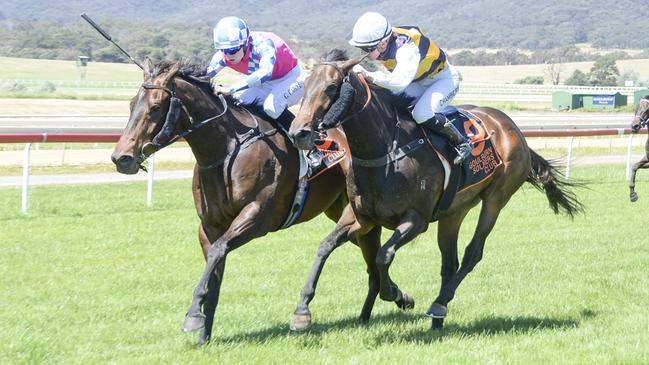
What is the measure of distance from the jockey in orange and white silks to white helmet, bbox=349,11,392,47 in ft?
2.01

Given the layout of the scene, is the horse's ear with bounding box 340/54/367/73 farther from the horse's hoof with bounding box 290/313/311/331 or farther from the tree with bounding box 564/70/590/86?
the tree with bounding box 564/70/590/86

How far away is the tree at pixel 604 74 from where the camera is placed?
92625mm

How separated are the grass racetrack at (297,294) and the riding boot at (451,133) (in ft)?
3.78

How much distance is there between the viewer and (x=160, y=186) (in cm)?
1563

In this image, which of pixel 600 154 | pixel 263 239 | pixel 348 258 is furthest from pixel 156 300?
pixel 600 154

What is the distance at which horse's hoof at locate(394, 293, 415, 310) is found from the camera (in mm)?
6825

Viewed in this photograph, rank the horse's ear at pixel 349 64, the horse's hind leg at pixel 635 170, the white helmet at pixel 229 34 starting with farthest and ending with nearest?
the horse's hind leg at pixel 635 170 → the white helmet at pixel 229 34 → the horse's ear at pixel 349 64

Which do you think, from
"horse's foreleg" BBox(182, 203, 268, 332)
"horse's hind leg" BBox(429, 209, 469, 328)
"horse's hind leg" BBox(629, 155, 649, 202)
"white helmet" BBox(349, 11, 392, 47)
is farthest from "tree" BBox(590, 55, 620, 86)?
"horse's foreleg" BBox(182, 203, 268, 332)

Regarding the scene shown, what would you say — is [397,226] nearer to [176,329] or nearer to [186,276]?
[176,329]

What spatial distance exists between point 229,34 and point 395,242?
1.66 m

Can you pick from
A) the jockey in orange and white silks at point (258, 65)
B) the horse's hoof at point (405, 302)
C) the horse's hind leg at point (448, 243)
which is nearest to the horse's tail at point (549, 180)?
the horse's hind leg at point (448, 243)

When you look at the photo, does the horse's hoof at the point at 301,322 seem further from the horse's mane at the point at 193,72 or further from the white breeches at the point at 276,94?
the horse's mane at the point at 193,72

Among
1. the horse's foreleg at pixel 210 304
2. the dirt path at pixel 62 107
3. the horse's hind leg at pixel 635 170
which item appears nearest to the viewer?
the horse's foreleg at pixel 210 304

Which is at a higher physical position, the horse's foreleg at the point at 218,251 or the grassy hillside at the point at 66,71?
the horse's foreleg at the point at 218,251
